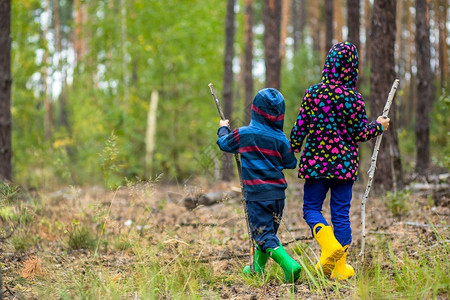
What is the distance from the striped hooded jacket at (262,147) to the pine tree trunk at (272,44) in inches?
283

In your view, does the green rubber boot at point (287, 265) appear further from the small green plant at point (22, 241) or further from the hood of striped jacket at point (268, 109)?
the small green plant at point (22, 241)

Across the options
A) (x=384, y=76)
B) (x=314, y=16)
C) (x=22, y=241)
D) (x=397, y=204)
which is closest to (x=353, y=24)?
(x=384, y=76)

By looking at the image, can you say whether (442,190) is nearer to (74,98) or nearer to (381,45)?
(381,45)

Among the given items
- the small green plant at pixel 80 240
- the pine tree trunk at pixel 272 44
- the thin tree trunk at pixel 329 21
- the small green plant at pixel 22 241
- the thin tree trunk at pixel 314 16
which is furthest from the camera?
the thin tree trunk at pixel 314 16

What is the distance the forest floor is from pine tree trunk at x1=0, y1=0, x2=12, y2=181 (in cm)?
94

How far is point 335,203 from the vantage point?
403cm

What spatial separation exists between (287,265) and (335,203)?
2.34 ft

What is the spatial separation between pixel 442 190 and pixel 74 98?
12.9m

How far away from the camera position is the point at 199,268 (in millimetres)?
3949

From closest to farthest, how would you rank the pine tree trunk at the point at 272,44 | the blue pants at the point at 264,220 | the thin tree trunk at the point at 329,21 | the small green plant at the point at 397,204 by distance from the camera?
the blue pants at the point at 264,220 → the small green plant at the point at 397,204 → the pine tree trunk at the point at 272,44 → the thin tree trunk at the point at 329,21

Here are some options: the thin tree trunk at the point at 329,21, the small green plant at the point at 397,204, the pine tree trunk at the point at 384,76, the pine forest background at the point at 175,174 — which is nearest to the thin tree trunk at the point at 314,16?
the pine forest background at the point at 175,174

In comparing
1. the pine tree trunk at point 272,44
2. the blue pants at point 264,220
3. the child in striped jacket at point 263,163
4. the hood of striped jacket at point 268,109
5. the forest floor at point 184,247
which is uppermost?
the pine tree trunk at point 272,44

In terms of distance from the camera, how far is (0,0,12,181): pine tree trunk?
23.4ft

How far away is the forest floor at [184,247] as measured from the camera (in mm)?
3566
